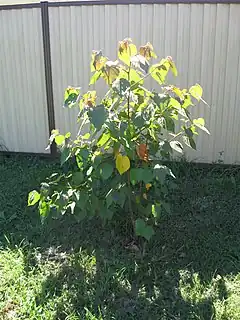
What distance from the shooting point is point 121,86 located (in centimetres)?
215

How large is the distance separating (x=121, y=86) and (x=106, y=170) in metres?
0.48

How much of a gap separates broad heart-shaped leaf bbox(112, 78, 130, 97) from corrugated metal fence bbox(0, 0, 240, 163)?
5.22 ft

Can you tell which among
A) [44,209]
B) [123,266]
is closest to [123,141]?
[44,209]

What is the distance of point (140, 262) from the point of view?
258 cm

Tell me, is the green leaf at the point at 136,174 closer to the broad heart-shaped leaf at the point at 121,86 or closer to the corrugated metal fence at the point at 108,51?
the broad heart-shaped leaf at the point at 121,86

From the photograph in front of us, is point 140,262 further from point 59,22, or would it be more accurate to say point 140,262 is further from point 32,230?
point 59,22

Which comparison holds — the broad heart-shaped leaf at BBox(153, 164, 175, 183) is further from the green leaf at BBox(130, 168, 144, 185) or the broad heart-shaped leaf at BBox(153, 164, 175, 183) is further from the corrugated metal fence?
the corrugated metal fence

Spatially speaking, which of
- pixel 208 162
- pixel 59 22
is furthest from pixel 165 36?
pixel 208 162

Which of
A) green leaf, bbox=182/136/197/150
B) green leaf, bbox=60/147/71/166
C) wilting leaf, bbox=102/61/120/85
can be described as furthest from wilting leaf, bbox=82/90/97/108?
green leaf, bbox=182/136/197/150

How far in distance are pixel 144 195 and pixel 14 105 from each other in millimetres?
2128

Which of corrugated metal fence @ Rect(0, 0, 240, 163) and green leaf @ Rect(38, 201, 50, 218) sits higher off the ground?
corrugated metal fence @ Rect(0, 0, 240, 163)

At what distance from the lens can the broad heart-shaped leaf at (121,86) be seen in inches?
84.4

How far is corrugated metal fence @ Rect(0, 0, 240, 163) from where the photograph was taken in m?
3.53

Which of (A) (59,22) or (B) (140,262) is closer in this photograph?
(B) (140,262)
